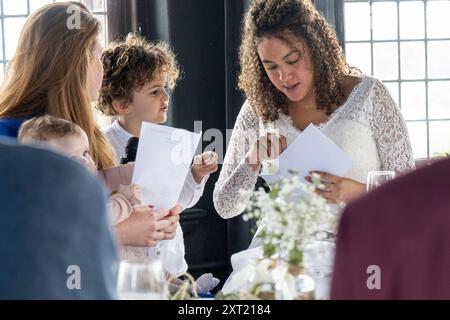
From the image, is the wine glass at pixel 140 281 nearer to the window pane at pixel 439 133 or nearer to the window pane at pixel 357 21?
the window pane at pixel 357 21

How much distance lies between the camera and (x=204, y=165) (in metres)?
3.37

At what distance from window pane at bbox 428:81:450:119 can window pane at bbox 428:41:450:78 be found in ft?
0.18

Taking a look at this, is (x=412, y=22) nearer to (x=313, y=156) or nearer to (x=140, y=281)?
(x=313, y=156)

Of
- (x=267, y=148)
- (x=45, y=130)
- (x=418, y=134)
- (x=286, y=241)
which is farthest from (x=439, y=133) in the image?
(x=286, y=241)

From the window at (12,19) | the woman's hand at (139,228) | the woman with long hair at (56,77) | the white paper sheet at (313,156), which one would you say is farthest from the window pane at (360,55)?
the woman's hand at (139,228)

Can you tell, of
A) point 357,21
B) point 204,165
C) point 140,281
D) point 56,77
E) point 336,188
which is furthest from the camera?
point 357,21

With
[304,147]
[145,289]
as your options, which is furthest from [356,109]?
[145,289]

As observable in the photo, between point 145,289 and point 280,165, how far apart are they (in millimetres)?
1419

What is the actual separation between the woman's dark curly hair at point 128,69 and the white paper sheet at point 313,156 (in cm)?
108

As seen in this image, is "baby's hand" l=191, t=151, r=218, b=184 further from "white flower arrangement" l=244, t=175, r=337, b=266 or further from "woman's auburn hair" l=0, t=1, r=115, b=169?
"white flower arrangement" l=244, t=175, r=337, b=266

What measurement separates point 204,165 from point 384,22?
2.43 metres

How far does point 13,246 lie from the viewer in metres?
1.17

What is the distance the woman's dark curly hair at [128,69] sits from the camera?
388 centimetres

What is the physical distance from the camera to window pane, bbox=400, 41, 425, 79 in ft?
17.8
